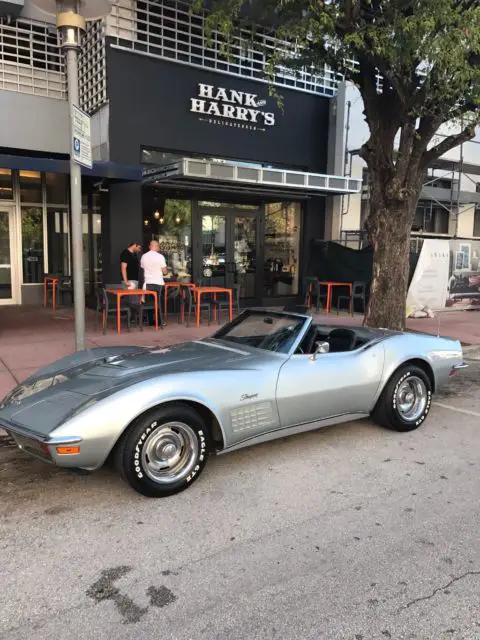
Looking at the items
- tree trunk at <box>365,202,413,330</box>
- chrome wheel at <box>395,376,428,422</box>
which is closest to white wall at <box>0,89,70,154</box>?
tree trunk at <box>365,202,413,330</box>

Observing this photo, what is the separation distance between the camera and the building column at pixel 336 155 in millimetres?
14258

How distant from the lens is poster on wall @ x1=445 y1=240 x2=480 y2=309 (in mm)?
14047

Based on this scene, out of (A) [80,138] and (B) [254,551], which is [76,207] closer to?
(A) [80,138]

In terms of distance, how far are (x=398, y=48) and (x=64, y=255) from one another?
34.4ft

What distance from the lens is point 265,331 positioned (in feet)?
16.0

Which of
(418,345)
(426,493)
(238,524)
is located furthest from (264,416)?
(418,345)

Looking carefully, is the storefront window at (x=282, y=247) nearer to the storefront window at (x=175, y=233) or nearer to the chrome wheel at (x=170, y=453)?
the storefront window at (x=175, y=233)

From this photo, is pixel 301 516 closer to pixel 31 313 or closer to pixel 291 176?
pixel 291 176

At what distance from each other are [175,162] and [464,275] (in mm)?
8505

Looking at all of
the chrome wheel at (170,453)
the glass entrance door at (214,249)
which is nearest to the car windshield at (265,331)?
the chrome wheel at (170,453)

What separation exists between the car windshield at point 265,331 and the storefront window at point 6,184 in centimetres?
1103

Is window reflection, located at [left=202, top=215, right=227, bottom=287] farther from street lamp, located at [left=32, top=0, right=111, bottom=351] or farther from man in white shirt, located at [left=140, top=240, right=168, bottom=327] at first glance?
street lamp, located at [left=32, top=0, right=111, bottom=351]

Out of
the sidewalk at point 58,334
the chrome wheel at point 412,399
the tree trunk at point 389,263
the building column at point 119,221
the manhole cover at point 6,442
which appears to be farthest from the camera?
the building column at point 119,221

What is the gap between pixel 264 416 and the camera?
13.5 feet
